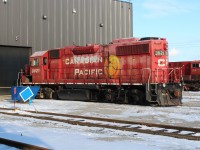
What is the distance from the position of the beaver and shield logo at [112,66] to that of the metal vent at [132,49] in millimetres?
466

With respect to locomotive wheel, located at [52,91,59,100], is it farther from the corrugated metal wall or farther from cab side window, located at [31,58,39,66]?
the corrugated metal wall

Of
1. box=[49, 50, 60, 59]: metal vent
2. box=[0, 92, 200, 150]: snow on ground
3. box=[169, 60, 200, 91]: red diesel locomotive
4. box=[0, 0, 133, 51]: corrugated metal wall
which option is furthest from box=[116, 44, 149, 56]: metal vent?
box=[169, 60, 200, 91]: red diesel locomotive

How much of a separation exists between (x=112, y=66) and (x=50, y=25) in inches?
478

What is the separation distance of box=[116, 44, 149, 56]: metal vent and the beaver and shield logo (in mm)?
466

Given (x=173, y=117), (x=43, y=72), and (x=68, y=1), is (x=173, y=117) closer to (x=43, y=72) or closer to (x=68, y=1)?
(x=43, y=72)

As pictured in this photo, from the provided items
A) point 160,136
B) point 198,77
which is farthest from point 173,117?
point 198,77

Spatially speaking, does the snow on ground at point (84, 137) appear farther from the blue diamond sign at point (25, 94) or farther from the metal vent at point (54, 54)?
the metal vent at point (54, 54)

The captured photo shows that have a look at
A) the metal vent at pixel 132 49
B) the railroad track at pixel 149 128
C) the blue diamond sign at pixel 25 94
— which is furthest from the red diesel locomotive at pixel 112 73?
the railroad track at pixel 149 128

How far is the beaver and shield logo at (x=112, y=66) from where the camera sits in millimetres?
21016

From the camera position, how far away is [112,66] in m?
21.3

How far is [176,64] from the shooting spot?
140 feet

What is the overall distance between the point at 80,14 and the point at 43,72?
387 inches

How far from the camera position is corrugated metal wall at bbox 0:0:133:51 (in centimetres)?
2914

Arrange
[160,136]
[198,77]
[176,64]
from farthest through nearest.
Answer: [176,64], [198,77], [160,136]
